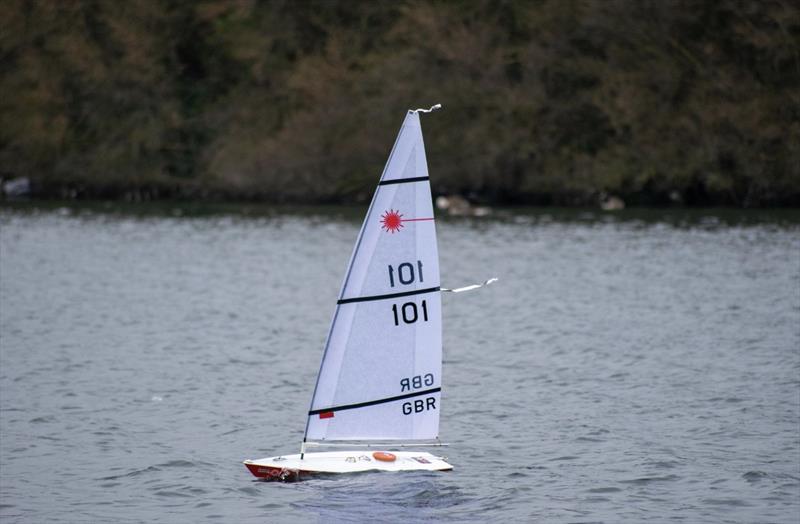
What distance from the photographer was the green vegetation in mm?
70500

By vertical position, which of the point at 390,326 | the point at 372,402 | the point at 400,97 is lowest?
the point at 372,402

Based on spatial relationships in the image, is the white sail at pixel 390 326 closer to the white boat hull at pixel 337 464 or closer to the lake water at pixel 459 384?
the white boat hull at pixel 337 464

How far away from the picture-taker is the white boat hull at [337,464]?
696 inches

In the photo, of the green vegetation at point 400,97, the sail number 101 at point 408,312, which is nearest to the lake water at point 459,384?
the sail number 101 at point 408,312

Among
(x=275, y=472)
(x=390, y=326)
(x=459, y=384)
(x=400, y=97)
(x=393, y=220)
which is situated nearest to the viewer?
(x=393, y=220)

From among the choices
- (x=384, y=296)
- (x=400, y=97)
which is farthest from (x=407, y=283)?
(x=400, y=97)

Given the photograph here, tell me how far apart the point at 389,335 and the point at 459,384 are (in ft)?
30.0

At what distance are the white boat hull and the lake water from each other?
8.8 inches

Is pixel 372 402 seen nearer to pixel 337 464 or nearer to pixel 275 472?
pixel 337 464

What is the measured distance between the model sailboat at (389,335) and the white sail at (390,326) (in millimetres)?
13

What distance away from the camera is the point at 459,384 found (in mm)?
25859

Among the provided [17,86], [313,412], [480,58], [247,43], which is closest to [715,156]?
[480,58]

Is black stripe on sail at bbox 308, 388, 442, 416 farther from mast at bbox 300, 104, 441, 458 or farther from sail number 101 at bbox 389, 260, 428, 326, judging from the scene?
sail number 101 at bbox 389, 260, 428, 326

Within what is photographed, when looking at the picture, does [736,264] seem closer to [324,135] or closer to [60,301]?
[60,301]
